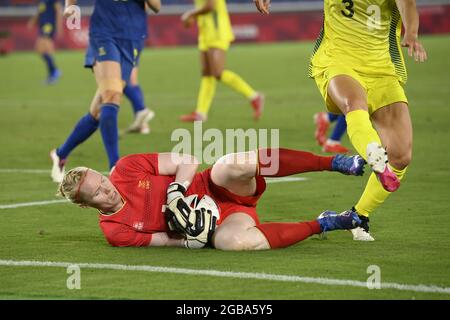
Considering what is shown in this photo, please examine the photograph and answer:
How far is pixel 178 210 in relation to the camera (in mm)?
7457

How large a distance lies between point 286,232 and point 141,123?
8356mm

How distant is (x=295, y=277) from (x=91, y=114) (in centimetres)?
517

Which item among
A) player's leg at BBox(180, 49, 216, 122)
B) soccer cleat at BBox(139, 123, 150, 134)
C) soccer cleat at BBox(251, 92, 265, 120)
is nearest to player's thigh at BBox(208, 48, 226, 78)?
player's leg at BBox(180, 49, 216, 122)

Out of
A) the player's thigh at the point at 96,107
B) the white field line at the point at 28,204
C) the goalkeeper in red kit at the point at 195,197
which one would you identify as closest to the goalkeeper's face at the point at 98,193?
the goalkeeper in red kit at the point at 195,197

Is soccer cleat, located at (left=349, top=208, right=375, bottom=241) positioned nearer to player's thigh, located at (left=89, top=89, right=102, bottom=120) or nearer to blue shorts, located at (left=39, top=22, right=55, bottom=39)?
player's thigh, located at (left=89, top=89, right=102, bottom=120)

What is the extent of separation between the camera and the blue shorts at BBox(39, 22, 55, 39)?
1070 inches

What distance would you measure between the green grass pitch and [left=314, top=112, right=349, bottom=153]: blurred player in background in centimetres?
45

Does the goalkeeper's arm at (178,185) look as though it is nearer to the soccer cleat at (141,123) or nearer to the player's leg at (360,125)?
the player's leg at (360,125)

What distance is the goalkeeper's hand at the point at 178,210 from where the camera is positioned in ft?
24.5

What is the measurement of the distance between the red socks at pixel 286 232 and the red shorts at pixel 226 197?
6.3 inches

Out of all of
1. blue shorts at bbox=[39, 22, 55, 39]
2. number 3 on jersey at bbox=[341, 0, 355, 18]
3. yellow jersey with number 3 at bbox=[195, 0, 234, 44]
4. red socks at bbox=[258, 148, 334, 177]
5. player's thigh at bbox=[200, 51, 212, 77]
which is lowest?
red socks at bbox=[258, 148, 334, 177]

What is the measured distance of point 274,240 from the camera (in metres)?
7.57
